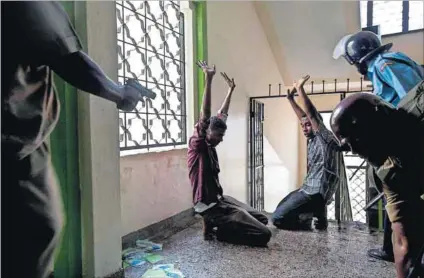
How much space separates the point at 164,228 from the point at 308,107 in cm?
138

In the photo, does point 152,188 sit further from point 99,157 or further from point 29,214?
point 29,214

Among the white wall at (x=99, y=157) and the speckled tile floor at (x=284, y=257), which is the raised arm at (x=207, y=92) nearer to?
the white wall at (x=99, y=157)

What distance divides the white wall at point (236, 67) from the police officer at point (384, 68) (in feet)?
4.27

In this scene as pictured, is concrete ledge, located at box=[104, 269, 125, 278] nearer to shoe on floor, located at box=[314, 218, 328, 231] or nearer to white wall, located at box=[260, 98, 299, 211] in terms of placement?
shoe on floor, located at box=[314, 218, 328, 231]

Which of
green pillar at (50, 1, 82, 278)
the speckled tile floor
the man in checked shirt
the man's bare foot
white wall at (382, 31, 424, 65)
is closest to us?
green pillar at (50, 1, 82, 278)

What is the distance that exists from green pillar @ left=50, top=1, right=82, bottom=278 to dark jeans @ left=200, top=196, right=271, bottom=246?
0.97m

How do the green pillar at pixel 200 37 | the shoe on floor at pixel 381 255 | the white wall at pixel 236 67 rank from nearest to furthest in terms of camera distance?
the shoe on floor at pixel 381 255 → the green pillar at pixel 200 37 → the white wall at pixel 236 67

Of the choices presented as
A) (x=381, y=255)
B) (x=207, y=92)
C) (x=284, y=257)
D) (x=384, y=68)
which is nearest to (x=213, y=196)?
(x=284, y=257)

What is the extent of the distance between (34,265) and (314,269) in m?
1.44

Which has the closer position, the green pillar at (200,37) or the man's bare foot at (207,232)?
the man's bare foot at (207,232)

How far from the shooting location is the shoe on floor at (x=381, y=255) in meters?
1.89

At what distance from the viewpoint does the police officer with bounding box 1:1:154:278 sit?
0.74 m

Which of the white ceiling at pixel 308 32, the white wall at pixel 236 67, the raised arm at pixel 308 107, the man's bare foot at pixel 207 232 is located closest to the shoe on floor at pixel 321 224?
the raised arm at pixel 308 107

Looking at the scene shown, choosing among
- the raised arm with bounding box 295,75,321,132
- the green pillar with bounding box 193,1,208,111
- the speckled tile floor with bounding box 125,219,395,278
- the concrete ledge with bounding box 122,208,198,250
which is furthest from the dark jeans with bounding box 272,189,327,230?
the green pillar with bounding box 193,1,208,111
